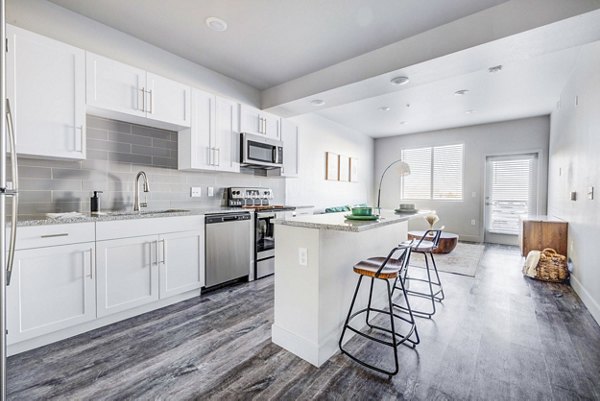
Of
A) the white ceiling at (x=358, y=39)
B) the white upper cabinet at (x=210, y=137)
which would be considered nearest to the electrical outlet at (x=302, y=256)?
the white upper cabinet at (x=210, y=137)

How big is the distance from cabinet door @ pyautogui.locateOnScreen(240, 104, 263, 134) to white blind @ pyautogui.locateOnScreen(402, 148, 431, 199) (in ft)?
16.0

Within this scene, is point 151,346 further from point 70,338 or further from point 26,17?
point 26,17

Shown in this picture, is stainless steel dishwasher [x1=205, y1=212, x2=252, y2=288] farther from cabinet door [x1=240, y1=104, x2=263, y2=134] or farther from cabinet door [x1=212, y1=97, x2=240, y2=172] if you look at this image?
→ cabinet door [x1=240, y1=104, x2=263, y2=134]

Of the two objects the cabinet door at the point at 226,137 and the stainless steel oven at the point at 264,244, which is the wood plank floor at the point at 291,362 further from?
the cabinet door at the point at 226,137

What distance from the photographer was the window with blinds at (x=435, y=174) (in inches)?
261

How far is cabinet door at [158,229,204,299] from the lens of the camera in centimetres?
263

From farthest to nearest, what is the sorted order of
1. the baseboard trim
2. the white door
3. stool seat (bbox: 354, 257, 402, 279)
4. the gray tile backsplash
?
1. the white door
2. the baseboard trim
3. the gray tile backsplash
4. stool seat (bbox: 354, 257, 402, 279)

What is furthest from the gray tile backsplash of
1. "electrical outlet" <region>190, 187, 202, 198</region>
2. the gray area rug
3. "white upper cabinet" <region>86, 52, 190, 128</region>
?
the gray area rug

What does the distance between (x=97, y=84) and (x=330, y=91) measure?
2.35m

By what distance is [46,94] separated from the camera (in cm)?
212

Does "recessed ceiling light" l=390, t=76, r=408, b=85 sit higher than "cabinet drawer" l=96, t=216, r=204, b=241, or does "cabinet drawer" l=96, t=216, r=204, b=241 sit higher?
"recessed ceiling light" l=390, t=76, r=408, b=85

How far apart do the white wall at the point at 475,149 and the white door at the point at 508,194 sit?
0.52 ft

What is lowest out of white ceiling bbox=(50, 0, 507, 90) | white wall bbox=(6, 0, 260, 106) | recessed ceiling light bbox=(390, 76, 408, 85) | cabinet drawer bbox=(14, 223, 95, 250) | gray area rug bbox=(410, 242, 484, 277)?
gray area rug bbox=(410, 242, 484, 277)

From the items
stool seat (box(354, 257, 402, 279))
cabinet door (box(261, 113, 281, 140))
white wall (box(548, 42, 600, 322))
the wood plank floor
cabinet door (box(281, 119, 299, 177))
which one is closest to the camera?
the wood plank floor
